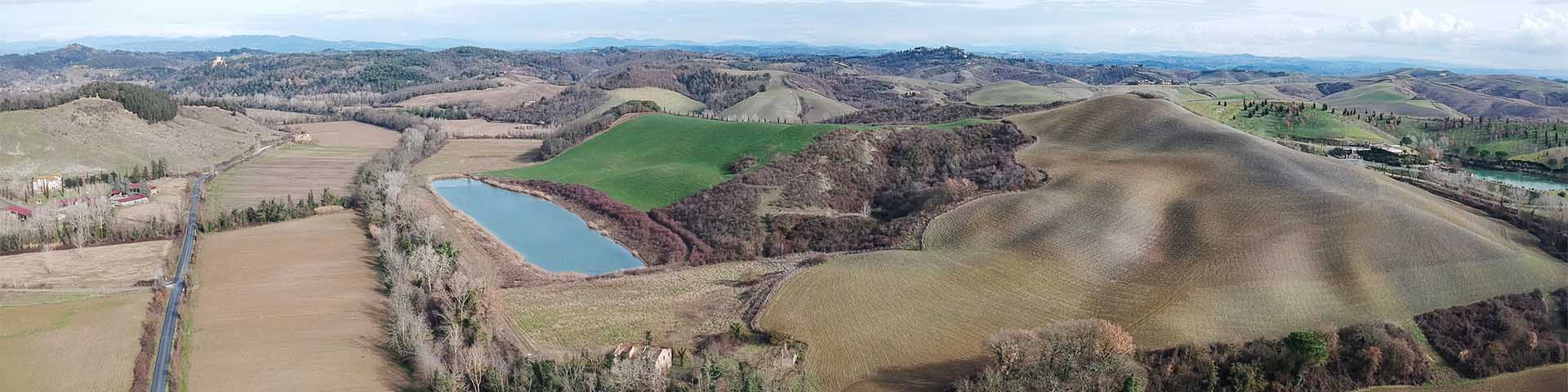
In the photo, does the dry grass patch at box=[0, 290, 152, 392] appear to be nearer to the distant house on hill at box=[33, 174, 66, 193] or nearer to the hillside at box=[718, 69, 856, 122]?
the distant house on hill at box=[33, 174, 66, 193]

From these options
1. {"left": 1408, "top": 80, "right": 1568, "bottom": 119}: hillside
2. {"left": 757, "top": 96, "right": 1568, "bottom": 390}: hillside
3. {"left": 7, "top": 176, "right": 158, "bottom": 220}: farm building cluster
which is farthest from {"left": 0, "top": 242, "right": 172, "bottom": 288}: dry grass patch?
{"left": 1408, "top": 80, "right": 1568, "bottom": 119}: hillside

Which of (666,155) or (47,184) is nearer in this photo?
(47,184)

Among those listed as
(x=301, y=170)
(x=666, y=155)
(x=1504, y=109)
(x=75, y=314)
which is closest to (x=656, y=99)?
(x=301, y=170)

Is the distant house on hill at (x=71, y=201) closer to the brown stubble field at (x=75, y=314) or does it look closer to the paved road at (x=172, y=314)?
the paved road at (x=172, y=314)

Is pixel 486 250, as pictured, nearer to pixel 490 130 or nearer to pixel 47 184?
pixel 47 184

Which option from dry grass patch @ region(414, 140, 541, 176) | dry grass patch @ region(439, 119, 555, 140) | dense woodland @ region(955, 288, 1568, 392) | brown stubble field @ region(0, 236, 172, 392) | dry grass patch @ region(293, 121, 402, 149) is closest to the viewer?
dense woodland @ region(955, 288, 1568, 392)

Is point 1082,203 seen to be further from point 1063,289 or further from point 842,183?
point 842,183

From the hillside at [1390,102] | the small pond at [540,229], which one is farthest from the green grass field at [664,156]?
the hillside at [1390,102]
